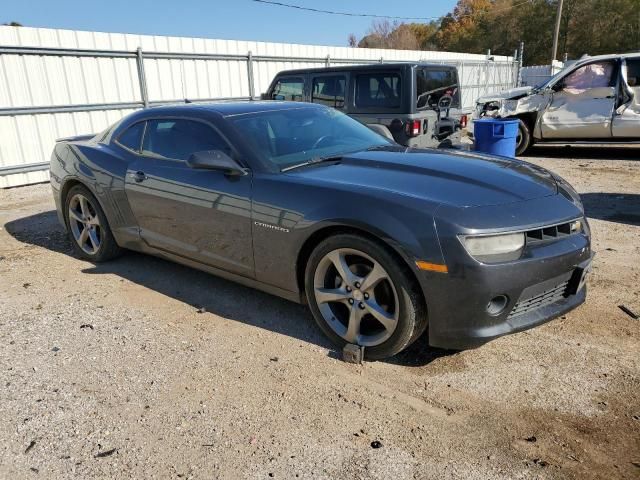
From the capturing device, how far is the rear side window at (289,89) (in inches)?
354

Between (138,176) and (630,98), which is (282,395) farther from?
(630,98)

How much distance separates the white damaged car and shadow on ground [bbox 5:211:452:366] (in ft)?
27.1

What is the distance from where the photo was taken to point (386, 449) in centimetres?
→ 237

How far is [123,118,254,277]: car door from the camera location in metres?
3.56

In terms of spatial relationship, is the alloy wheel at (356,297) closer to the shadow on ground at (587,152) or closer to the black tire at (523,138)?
the black tire at (523,138)

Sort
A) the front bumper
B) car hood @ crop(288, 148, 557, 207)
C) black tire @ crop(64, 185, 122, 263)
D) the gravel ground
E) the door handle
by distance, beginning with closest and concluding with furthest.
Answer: the gravel ground
the front bumper
car hood @ crop(288, 148, 557, 207)
the door handle
black tire @ crop(64, 185, 122, 263)

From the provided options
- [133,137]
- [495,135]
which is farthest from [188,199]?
[495,135]

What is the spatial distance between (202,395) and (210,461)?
0.54 m

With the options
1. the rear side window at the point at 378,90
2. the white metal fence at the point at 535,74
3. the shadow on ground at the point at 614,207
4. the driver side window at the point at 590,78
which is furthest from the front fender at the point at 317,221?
the white metal fence at the point at 535,74

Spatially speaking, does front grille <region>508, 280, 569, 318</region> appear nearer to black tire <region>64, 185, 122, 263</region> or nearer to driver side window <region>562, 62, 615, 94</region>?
black tire <region>64, 185, 122, 263</region>

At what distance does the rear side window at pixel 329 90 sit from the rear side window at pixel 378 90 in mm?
370

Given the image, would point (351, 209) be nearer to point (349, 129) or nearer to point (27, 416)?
point (349, 129)

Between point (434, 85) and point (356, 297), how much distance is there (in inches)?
231

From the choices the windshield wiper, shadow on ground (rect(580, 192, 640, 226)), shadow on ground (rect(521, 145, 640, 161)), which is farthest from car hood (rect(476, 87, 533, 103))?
the windshield wiper
